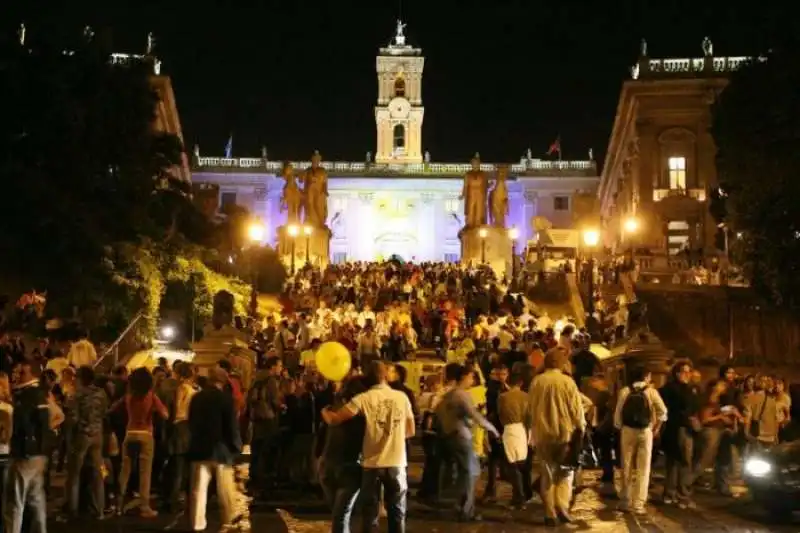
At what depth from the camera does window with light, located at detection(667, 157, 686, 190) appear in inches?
2048

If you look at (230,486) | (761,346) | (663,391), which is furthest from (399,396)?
(761,346)

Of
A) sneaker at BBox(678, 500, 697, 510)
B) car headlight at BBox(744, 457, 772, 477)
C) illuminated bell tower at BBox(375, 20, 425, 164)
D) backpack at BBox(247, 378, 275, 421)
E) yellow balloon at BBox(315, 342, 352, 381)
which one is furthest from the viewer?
illuminated bell tower at BBox(375, 20, 425, 164)

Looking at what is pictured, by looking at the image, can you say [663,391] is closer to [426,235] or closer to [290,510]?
[290,510]

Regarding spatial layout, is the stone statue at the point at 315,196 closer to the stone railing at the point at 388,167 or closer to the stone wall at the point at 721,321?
the stone wall at the point at 721,321

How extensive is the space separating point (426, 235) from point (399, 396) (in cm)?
7753

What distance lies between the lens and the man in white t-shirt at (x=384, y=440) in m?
9.25

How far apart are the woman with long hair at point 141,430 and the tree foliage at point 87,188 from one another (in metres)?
11.8

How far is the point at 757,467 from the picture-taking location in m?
12.4

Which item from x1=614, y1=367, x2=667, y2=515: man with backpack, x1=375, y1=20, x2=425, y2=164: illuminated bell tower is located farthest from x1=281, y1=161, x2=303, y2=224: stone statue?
x1=614, y1=367, x2=667, y2=515: man with backpack

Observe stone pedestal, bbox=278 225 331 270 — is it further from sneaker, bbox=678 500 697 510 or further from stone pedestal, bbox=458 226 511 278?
sneaker, bbox=678 500 697 510

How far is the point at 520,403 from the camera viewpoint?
471 inches

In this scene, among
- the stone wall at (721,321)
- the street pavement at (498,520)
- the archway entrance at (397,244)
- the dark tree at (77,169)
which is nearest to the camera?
the street pavement at (498,520)

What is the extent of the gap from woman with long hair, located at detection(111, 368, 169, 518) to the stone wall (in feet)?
74.4

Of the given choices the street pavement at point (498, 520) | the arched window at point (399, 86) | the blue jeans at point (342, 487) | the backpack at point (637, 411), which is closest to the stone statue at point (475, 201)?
the arched window at point (399, 86)
